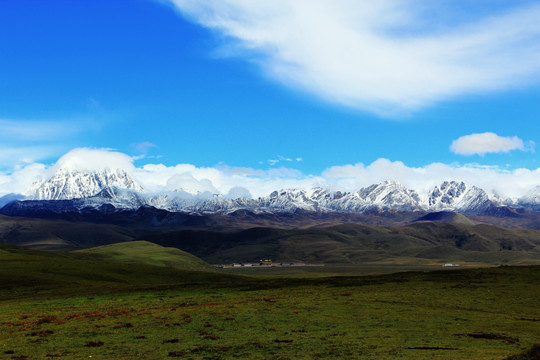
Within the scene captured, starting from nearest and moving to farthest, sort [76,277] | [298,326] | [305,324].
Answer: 1. [298,326]
2. [305,324]
3. [76,277]

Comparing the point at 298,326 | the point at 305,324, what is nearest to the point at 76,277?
the point at 305,324

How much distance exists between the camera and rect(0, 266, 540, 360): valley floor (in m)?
35.7

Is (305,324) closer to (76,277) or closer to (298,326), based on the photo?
(298,326)

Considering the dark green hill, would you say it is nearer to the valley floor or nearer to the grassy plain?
the grassy plain

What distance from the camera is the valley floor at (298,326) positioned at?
117ft

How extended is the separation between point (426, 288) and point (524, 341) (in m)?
44.0

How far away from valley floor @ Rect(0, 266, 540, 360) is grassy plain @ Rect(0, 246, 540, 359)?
0.09m

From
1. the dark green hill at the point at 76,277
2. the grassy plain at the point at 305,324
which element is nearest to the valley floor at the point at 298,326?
the grassy plain at the point at 305,324

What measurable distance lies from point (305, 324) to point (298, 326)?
1.33m

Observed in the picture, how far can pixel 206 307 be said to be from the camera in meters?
63.8

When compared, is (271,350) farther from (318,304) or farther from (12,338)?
(318,304)

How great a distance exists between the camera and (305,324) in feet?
160

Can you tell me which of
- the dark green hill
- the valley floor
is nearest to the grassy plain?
the valley floor

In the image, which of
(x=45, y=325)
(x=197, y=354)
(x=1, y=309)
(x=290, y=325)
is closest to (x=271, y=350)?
(x=197, y=354)
